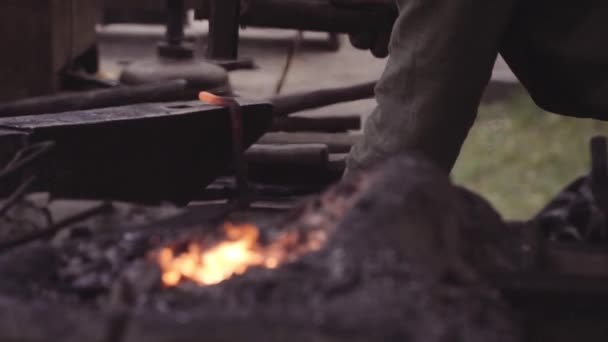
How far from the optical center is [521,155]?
561 centimetres

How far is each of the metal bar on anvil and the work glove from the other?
940mm

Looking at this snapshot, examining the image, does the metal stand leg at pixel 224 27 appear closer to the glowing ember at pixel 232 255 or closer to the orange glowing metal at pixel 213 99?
the orange glowing metal at pixel 213 99

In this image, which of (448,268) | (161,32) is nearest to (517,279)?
(448,268)

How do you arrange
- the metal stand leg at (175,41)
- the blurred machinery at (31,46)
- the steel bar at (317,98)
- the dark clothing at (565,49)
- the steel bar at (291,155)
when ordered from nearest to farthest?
the dark clothing at (565,49)
the steel bar at (291,155)
the steel bar at (317,98)
the blurred machinery at (31,46)
the metal stand leg at (175,41)

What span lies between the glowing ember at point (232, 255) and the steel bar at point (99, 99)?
1.36 meters

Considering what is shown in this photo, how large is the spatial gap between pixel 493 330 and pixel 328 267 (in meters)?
0.19

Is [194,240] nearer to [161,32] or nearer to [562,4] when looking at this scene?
[562,4]

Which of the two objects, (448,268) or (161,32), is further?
(161,32)

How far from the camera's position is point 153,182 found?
2.06m

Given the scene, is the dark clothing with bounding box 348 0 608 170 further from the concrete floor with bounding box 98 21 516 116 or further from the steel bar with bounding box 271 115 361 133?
the concrete floor with bounding box 98 21 516 116

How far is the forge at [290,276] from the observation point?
3.77 feet

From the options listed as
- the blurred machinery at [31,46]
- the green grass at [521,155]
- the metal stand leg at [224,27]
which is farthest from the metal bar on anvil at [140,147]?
the green grass at [521,155]

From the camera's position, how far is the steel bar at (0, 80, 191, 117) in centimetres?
263

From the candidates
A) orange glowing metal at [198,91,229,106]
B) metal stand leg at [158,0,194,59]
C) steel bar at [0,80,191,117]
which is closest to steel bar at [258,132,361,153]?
steel bar at [0,80,191,117]
